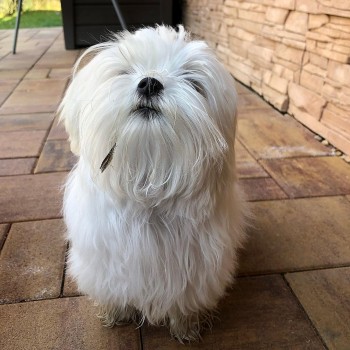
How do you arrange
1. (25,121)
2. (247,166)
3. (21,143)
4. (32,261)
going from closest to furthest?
1. (32,261)
2. (247,166)
3. (21,143)
4. (25,121)

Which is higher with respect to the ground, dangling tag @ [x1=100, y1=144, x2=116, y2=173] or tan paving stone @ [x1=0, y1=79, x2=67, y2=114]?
dangling tag @ [x1=100, y1=144, x2=116, y2=173]

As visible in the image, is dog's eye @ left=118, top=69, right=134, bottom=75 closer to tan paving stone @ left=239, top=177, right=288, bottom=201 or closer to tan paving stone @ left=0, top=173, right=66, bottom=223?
tan paving stone @ left=0, top=173, right=66, bottom=223

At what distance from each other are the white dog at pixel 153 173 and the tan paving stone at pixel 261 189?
961mm

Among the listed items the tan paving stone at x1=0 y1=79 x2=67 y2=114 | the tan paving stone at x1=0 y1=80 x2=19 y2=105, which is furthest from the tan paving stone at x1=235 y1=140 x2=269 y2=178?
the tan paving stone at x1=0 y1=80 x2=19 y2=105

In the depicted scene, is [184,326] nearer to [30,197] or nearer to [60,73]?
[30,197]

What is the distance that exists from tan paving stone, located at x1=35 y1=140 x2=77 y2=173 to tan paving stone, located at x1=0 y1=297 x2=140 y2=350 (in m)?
1.21

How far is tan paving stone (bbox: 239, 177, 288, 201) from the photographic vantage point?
2.44 meters

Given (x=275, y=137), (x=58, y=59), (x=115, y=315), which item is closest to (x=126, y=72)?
(x=115, y=315)

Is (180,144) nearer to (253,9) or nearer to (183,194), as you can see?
(183,194)

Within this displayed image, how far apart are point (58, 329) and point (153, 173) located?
2.57ft

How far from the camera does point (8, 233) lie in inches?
82.5

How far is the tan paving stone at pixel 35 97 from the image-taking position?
3863mm

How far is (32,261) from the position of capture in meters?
1.91

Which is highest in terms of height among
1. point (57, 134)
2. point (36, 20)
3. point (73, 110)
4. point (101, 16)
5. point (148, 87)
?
point (148, 87)
